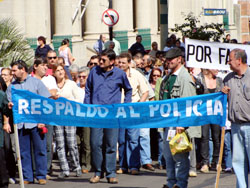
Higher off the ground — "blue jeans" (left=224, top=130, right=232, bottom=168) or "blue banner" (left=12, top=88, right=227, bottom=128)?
"blue banner" (left=12, top=88, right=227, bottom=128)

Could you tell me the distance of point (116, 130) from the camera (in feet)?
41.8

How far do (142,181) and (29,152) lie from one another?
1.88 m

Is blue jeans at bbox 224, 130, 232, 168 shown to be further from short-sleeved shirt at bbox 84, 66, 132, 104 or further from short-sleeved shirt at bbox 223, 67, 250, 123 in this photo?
short-sleeved shirt at bbox 223, 67, 250, 123

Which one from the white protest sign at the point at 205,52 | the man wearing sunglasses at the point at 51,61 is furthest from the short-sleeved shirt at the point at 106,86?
the man wearing sunglasses at the point at 51,61

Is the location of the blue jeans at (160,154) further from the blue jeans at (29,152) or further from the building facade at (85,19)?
the building facade at (85,19)

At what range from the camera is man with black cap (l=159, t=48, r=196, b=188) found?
1116cm

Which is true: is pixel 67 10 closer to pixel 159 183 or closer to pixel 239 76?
pixel 159 183

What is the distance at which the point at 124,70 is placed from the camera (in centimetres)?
1409

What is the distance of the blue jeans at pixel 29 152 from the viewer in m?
12.8

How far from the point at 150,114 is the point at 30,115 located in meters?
1.76

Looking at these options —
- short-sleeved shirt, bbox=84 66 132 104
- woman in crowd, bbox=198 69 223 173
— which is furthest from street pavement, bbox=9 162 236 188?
short-sleeved shirt, bbox=84 66 132 104

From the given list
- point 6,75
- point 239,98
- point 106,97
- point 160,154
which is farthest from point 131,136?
point 239,98

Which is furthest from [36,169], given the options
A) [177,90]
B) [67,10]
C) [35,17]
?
[67,10]

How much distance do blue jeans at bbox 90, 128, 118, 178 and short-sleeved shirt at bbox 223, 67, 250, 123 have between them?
2.72 m
